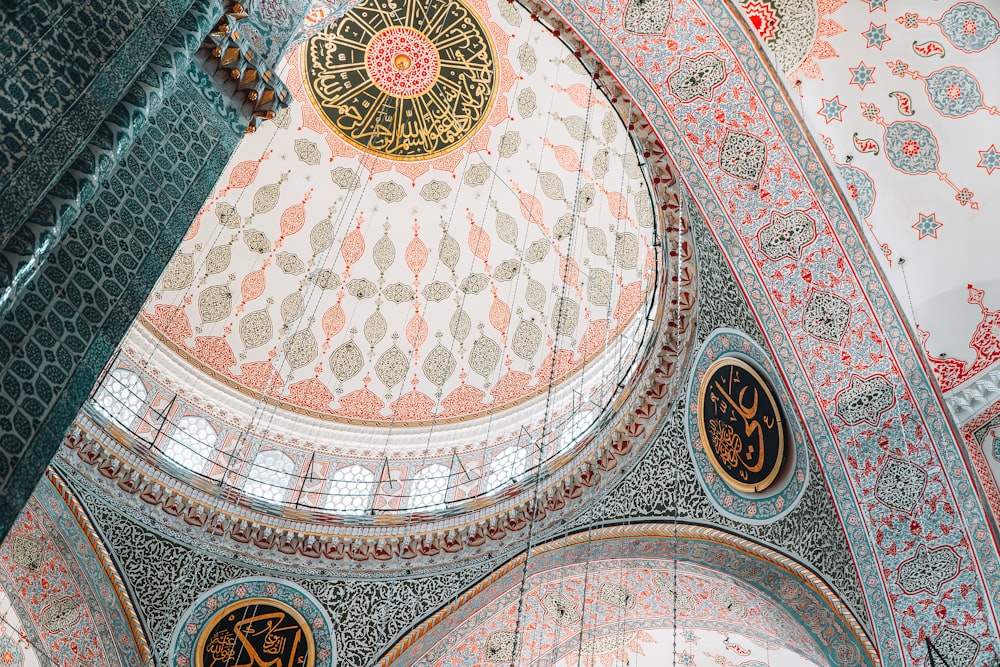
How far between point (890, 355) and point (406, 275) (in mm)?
5773

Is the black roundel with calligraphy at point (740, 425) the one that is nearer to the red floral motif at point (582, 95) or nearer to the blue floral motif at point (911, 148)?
the blue floral motif at point (911, 148)

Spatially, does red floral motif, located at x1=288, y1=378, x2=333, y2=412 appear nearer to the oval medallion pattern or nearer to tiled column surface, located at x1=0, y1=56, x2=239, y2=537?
the oval medallion pattern

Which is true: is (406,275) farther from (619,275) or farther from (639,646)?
(639,646)

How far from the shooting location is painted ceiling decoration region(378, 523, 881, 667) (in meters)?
6.43

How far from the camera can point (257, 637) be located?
7.69 metres

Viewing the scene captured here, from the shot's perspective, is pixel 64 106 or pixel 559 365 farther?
pixel 559 365

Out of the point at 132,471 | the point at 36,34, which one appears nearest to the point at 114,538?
the point at 132,471

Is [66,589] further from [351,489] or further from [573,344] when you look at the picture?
[573,344]

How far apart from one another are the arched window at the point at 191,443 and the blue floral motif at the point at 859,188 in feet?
20.4

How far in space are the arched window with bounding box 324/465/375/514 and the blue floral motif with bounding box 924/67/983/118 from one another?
20.3ft

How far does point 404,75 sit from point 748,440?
5463 mm

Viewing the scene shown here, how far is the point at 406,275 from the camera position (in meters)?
10.2

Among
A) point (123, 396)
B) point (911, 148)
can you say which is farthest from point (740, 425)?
point (123, 396)

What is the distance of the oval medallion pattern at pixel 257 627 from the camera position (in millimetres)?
7527
